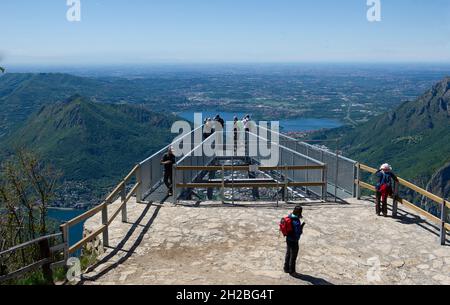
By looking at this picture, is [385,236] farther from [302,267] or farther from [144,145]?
[144,145]

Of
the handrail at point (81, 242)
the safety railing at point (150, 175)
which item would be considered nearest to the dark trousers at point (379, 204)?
the safety railing at point (150, 175)

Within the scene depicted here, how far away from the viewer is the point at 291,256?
916cm

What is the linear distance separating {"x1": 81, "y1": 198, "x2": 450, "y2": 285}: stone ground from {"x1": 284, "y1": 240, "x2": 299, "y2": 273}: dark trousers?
0.56 feet

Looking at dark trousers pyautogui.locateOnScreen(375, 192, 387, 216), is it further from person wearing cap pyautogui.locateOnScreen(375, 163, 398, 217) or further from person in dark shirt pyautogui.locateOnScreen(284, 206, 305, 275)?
person in dark shirt pyautogui.locateOnScreen(284, 206, 305, 275)

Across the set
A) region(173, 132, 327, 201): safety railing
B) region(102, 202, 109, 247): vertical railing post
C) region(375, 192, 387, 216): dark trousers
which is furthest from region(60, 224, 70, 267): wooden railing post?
region(375, 192, 387, 216): dark trousers

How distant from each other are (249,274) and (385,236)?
4306 millimetres

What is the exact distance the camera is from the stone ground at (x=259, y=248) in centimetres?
920

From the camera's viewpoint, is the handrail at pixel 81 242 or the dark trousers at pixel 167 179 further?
the dark trousers at pixel 167 179

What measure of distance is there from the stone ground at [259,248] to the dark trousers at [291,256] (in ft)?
0.56

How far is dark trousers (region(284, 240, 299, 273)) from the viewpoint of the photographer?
9.11 metres

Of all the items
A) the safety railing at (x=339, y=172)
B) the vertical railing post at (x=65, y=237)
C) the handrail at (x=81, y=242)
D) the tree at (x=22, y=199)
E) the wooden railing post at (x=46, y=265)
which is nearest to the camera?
the wooden railing post at (x=46, y=265)

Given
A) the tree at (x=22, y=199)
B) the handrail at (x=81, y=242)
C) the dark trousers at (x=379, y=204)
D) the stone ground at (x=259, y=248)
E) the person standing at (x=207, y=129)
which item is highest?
the person standing at (x=207, y=129)

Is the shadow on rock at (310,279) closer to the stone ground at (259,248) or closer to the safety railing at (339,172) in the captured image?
the stone ground at (259,248)

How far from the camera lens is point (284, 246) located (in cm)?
1095
